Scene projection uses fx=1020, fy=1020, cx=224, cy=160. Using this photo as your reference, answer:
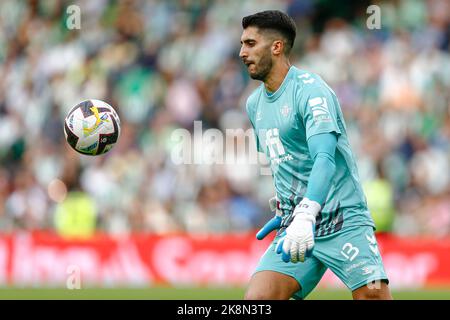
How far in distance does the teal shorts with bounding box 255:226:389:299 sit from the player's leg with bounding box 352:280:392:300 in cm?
3

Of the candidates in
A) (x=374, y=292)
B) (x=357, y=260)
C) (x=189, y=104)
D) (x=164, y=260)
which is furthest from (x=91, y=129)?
(x=189, y=104)

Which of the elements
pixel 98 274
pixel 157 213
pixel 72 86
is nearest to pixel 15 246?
pixel 98 274

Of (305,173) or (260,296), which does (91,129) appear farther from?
(260,296)

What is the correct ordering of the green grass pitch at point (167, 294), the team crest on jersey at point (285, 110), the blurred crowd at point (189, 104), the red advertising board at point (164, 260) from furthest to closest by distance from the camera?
the blurred crowd at point (189, 104)
the red advertising board at point (164, 260)
the green grass pitch at point (167, 294)
the team crest on jersey at point (285, 110)

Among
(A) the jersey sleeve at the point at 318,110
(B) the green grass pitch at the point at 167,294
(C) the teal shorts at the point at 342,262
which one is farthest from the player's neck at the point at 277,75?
(B) the green grass pitch at the point at 167,294

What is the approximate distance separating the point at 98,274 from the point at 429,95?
6295mm

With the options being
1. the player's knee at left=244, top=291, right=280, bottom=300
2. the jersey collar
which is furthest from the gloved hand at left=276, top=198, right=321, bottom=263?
the jersey collar

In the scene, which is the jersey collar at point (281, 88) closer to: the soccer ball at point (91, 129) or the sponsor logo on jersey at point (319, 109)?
the sponsor logo on jersey at point (319, 109)

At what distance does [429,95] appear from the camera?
56.5 ft

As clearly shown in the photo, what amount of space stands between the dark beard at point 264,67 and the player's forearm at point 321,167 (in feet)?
2.58

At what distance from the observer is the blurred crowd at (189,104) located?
1648 cm

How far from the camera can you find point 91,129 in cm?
829

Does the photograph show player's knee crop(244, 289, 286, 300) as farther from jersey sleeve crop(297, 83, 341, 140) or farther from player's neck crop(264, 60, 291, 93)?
player's neck crop(264, 60, 291, 93)

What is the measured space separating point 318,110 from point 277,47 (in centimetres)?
71
